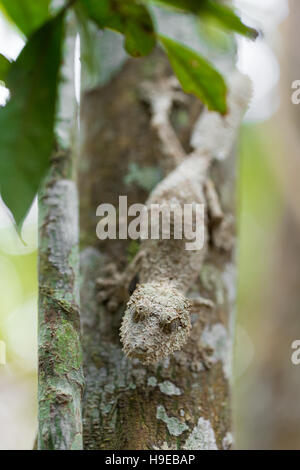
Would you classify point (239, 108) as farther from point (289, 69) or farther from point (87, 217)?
point (289, 69)

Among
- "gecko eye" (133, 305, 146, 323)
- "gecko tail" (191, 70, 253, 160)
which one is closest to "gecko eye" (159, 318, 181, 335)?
"gecko eye" (133, 305, 146, 323)

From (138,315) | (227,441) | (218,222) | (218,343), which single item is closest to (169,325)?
(138,315)

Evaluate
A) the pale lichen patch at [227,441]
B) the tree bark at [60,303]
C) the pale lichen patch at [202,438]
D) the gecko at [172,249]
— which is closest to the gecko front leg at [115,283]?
the gecko at [172,249]

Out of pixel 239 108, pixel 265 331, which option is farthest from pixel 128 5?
pixel 265 331

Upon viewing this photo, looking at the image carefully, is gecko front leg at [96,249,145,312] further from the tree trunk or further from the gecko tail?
the gecko tail

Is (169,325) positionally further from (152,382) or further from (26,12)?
(26,12)

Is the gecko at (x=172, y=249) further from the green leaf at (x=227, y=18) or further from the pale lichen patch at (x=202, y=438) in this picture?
the green leaf at (x=227, y=18)
